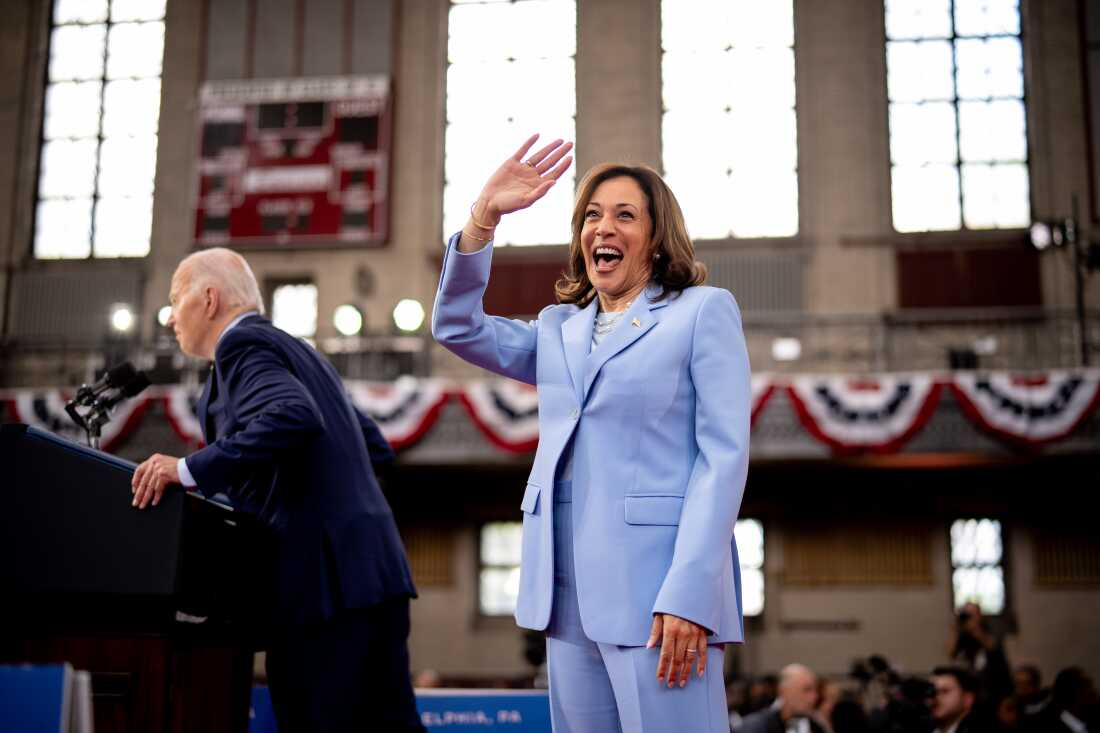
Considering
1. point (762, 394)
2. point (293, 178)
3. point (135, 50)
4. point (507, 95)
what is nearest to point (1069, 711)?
point (762, 394)

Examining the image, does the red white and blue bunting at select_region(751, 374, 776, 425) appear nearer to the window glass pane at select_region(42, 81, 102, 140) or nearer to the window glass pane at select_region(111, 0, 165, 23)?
the window glass pane at select_region(42, 81, 102, 140)

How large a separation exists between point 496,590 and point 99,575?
13.0 metres

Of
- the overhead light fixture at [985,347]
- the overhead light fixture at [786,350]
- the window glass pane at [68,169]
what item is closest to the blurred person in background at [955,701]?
the overhead light fixture at [985,347]

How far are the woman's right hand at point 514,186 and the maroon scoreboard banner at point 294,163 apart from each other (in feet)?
45.8

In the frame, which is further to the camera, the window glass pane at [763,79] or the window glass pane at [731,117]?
the window glass pane at [763,79]

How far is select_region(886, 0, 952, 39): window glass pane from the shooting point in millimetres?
15945

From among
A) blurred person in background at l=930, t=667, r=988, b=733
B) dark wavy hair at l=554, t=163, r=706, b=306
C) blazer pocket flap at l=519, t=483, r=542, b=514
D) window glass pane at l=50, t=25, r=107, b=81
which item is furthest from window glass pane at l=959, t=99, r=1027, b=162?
blazer pocket flap at l=519, t=483, r=542, b=514

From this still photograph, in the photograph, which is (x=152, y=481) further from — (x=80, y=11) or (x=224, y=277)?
(x=80, y=11)

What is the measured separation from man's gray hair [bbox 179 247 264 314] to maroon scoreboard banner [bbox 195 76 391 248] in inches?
515

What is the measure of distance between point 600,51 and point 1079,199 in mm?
6416

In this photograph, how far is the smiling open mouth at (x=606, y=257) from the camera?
2426 mm

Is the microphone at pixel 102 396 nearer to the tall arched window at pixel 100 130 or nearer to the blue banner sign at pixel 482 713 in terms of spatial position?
the blue banner sign at pixel 482 713

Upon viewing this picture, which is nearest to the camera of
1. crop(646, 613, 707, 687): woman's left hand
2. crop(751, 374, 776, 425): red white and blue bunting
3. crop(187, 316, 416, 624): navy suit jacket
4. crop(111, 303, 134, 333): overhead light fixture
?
crop(646, 613, 707, 687): woman's left hand

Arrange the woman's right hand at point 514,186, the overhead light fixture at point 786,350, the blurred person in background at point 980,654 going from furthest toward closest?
1. the overhead light fixture at point 786,350
2. the blurred person in background at point 980,654
3. the woman's right hand at point 514,186
